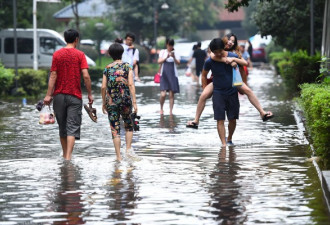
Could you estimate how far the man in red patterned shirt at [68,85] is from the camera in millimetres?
11734

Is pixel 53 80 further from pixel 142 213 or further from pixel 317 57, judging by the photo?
pixel 317 57

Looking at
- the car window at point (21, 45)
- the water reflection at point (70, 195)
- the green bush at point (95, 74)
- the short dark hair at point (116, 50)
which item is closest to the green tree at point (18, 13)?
the car window at point (21, 45)

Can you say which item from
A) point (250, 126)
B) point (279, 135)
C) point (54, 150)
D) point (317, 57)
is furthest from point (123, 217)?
point (317, 57)

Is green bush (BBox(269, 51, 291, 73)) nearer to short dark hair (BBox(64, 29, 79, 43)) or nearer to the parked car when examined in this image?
the parked car

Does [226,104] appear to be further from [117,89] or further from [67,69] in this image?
[67,69]

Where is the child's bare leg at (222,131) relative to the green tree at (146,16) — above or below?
below

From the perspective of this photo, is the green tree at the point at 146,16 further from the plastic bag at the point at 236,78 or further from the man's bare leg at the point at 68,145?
the man's bare leg at the point at 68,145

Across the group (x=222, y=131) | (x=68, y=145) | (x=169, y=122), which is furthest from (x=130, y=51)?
(x=68, y=145)

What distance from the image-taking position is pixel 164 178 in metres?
10.3

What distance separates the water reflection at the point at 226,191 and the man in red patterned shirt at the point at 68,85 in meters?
1.87

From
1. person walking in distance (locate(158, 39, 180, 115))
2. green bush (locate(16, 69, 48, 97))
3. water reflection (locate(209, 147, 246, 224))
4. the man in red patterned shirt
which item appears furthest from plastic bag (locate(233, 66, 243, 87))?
green bush (locate(16, 69, 48, 97))

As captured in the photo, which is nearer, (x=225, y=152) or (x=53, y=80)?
(x=53, y=80)

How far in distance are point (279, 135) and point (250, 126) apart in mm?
1725

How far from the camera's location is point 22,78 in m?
26.1
